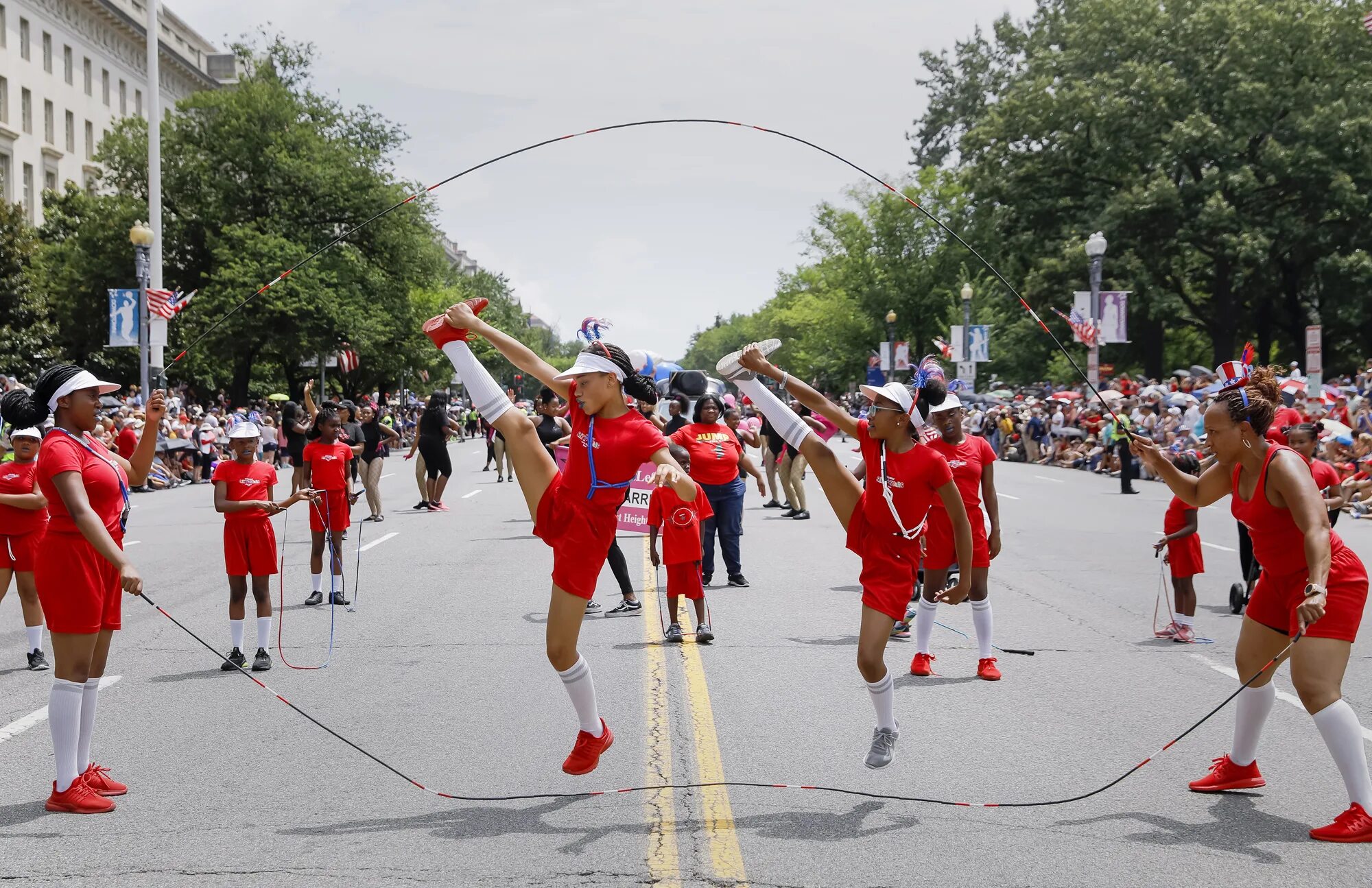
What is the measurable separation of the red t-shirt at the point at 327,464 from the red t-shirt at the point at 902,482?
6.37 m

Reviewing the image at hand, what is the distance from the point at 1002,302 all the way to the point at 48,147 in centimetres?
4508

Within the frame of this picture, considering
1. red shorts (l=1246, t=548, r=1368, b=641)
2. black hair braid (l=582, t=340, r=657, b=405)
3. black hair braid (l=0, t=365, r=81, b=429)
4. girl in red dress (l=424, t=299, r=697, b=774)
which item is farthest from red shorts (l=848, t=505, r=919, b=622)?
black hair braid (l=0, t=365, r=81, b=429)

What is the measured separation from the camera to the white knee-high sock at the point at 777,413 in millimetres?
6051

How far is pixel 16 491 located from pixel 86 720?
12.5 ft

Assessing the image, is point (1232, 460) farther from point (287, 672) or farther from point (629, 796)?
point (287, 672)

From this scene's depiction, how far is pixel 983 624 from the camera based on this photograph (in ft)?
27.5

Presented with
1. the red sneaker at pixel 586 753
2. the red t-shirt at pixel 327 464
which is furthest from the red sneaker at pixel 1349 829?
the red t-shirt at pixel 327 464

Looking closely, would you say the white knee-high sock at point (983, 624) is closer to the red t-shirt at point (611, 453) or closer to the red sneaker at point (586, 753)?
the red sneaker at point (586, 753)

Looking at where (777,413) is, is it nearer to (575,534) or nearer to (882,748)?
(575,534)

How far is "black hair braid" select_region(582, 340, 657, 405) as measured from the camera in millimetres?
5867

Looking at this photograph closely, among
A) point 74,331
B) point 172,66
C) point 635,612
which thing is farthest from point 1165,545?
point 172,66

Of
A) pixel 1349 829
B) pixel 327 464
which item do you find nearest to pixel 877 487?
pixel 1349 829

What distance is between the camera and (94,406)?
576 cm

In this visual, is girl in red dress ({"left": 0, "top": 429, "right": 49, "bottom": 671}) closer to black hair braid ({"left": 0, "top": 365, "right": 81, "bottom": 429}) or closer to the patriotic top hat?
black hair braid ({"left": 0, "top": 365, "right": 81, "bottom": 429})
